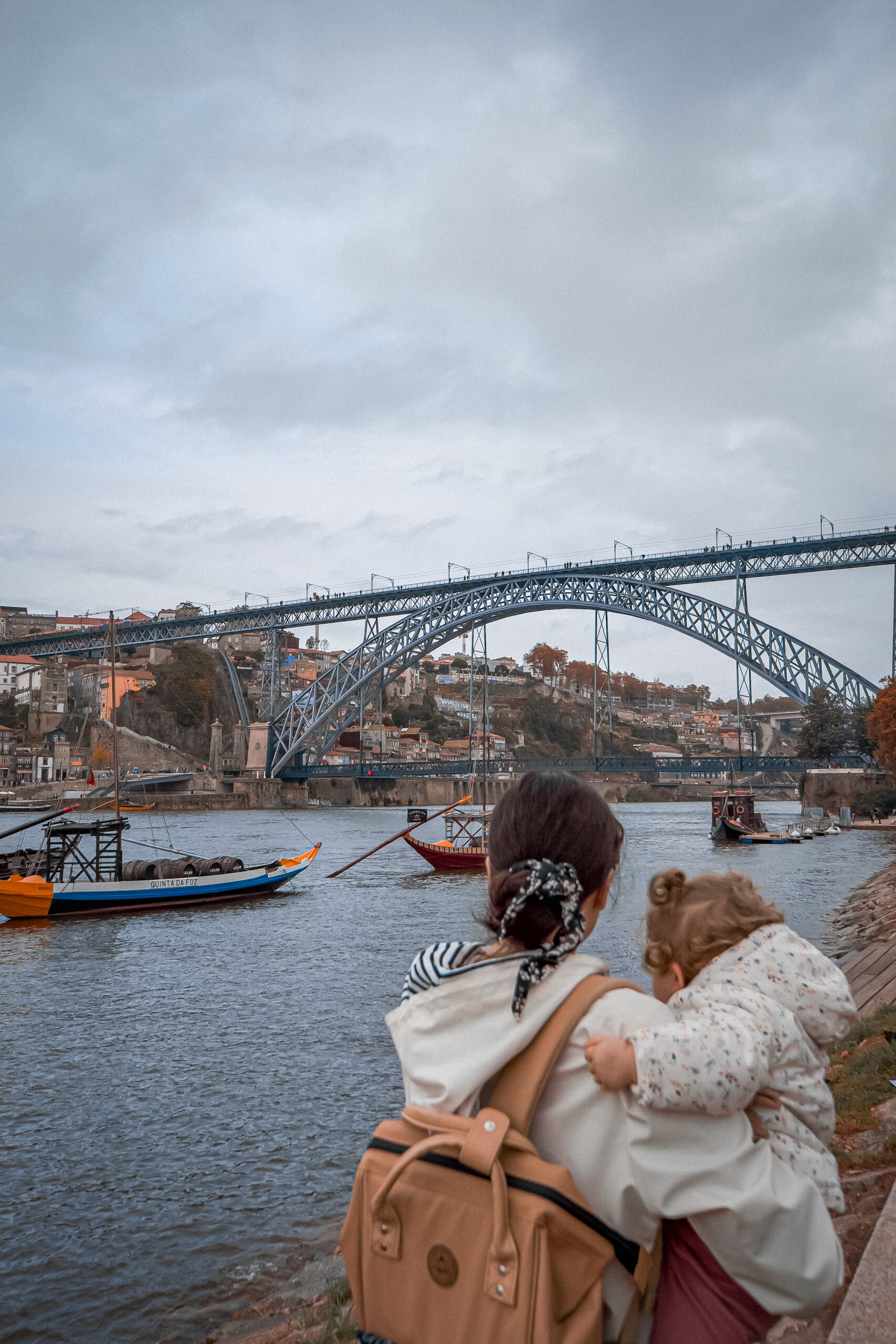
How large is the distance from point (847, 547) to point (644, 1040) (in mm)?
39671

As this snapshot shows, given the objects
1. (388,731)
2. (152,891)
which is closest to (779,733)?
(388,731)

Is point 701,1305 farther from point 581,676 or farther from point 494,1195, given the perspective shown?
point 581,676

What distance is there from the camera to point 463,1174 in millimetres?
1147

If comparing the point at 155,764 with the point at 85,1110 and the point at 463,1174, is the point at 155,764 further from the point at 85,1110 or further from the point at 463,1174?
the point at 463,1174

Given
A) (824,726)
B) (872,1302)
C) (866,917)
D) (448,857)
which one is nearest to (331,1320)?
(872,1302)

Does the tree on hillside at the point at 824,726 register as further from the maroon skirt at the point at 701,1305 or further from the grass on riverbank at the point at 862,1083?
the maroon skirt at the point at 701,1305

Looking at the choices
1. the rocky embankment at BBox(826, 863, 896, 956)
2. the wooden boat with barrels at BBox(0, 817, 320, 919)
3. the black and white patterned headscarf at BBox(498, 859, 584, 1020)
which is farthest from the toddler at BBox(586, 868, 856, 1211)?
the wooden boat with barrels at BBox(0, 817, 320, 919)

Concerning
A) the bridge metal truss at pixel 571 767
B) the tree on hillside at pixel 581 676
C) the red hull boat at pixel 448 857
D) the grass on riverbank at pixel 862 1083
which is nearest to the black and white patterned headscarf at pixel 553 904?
the grass on riverbank at pixel 862 1083

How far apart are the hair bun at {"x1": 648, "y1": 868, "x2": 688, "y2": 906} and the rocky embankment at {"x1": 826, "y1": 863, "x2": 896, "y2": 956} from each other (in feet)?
30.2

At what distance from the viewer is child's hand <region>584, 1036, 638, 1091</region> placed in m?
1.12

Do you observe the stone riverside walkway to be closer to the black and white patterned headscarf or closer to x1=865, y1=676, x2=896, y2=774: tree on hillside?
the black and white patterned headscarf

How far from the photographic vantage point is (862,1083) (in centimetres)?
411

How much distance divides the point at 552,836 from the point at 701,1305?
1.90ft

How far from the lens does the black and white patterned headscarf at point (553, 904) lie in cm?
121
